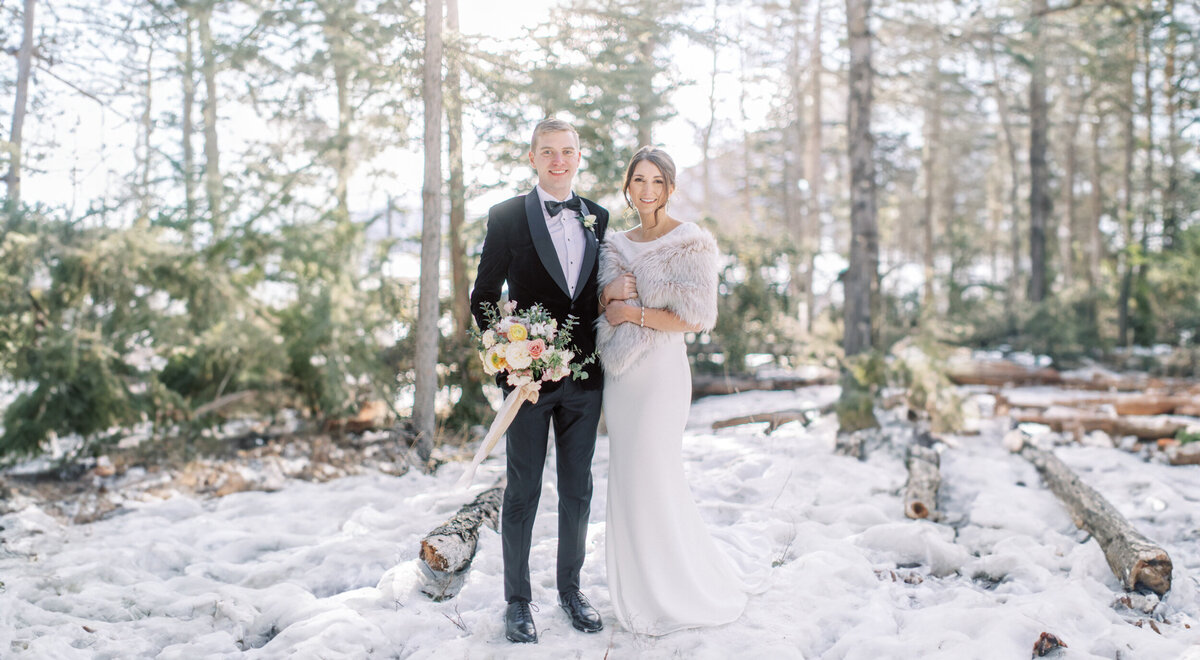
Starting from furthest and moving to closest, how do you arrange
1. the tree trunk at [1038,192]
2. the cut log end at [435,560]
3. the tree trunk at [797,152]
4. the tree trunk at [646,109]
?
1. the tree trunk at [797,152]
2. the tree trunk at [1038,192]
3. the tree trunk at [646,109]
4. the cut log end at [435,560]

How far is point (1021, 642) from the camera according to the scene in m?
3.16

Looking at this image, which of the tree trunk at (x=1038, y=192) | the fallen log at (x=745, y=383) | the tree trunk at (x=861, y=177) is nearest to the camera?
the tree trunk at (x=861, y=177)

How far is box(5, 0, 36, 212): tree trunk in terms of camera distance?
573 centimetres

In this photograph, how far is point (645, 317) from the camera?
333 cm

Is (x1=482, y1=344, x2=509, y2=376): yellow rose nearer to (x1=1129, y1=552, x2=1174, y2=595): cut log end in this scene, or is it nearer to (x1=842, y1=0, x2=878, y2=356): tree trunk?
(x1=1129, y1=552, x2=1174, y2=595): cut log end

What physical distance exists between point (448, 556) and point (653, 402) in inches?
58.2

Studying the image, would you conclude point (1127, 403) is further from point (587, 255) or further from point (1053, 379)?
point (587, 255)

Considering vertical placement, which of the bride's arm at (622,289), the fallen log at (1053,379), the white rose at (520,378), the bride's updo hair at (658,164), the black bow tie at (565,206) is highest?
the bride's updo hair at (658,164)

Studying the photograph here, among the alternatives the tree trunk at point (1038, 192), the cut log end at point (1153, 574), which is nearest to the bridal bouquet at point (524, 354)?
the cut log end at point (1153, 574)

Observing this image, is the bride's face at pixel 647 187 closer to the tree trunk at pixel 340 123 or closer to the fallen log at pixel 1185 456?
the tree trunk at pixel 340 123

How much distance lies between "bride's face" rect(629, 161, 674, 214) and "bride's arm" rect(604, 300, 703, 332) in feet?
1.59

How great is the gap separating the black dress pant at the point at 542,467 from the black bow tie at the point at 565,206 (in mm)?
765

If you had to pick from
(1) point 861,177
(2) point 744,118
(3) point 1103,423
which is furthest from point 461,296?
(2) point 744,118

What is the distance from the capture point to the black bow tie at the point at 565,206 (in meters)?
3.35
